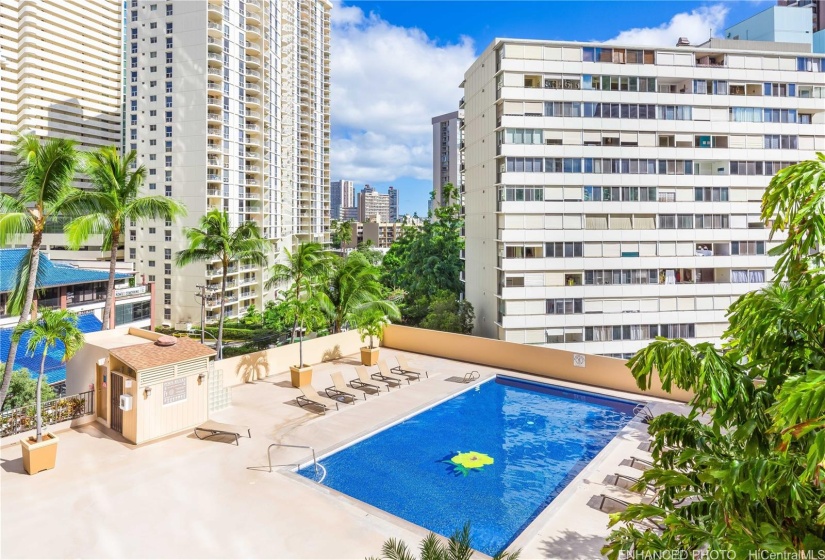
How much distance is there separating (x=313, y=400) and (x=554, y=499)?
810cm

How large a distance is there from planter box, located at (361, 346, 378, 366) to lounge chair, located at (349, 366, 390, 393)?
1.86 m

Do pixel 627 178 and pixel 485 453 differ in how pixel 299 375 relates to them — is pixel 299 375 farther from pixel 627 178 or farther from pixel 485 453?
pixel 627 178

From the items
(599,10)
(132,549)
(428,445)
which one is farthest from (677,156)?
(132,549)

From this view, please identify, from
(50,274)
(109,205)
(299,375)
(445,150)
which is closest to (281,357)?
(299,375)

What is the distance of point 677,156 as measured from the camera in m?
33.8

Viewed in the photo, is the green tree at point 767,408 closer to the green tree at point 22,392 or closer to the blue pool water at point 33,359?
the green tree at point 22,392

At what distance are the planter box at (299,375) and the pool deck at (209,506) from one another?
3.92 m

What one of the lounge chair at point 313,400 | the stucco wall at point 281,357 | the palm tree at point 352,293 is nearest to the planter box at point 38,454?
the stucco wall at point 281,357

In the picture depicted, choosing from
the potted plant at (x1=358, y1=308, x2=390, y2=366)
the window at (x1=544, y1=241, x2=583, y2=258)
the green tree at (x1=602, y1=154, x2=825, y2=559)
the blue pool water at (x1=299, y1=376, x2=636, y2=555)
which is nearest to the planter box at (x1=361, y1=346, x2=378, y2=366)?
the potted plant at (x1=358, y1=308, x2=390, y2=366)

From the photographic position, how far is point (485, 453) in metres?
13.1

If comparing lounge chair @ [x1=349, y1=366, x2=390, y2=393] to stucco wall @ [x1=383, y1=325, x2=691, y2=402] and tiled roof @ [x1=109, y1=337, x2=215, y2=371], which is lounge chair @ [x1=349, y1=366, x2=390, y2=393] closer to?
stucco wall @ [x1=383, y1=325, x2=691, y2=402]

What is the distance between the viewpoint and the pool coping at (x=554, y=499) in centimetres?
890

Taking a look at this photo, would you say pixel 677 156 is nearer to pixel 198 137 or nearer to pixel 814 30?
pixel 814 30

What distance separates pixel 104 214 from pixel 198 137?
39.5 meters
